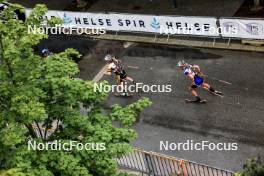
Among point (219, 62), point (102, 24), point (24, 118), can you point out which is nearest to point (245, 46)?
point (219, 62)

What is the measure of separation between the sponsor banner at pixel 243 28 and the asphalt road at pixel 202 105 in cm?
84

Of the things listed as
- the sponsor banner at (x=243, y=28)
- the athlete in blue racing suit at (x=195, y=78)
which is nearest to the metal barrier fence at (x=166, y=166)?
the athlete in blue racing suit at (x=195, y=78)

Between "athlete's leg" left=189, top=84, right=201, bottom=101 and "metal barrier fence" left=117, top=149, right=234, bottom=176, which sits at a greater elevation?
"athlete's leg" left=189, top=84, right=201, bottom=101

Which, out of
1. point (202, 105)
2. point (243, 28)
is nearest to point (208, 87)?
point (202, 105)

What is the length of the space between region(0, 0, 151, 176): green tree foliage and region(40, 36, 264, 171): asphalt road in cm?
705

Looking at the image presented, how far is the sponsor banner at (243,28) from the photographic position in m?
22.8

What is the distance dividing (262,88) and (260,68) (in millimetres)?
1453

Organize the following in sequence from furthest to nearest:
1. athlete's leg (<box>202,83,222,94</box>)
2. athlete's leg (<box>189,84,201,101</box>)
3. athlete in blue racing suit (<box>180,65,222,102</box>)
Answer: athlete's leg (<box>202,83,222,94</box>), athlete's leg (<box>189,84,201,101</box>), athlete in blue racing suit (<box>180,65,222,102</box>)

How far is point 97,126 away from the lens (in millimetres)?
12398

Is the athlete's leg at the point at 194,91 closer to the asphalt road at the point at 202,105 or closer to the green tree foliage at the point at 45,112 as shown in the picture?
the asphalt road at the point at 202,105

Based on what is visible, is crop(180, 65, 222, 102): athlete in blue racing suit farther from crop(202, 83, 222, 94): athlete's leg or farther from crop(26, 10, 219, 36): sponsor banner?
crop(26, 10, 219, 36): sponsor banner

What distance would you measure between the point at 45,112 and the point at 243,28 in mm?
13735

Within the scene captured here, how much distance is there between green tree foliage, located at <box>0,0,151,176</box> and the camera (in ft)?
37.0

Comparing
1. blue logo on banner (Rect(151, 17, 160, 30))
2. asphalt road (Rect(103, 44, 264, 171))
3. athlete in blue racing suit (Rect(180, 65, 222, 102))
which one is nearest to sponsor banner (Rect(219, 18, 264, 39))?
asphalt road (Rect(103, 44, 264, 171))
